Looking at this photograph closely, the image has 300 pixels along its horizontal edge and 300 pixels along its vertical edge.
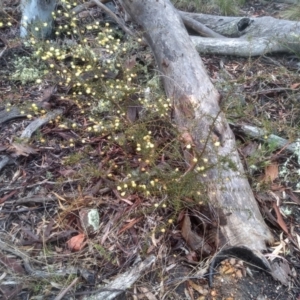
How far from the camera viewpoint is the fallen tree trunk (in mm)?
3992

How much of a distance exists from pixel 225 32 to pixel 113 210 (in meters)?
2.64

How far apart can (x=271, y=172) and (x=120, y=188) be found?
1.05 m

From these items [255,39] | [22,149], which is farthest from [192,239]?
[255,39]

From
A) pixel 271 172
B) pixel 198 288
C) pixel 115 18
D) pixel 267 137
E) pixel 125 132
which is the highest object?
pixel 115 18

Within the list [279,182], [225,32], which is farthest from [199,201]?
[225,32]

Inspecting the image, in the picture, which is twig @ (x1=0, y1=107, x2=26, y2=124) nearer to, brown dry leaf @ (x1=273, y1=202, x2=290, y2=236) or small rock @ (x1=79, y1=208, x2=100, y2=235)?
small rock @ (x1=79, y1=208, x2=100, y2=235)

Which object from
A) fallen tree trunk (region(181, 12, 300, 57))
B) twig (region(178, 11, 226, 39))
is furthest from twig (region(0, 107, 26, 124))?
twig (region(178, 11, 226, 39))

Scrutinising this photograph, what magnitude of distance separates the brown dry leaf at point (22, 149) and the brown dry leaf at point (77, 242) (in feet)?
2.52

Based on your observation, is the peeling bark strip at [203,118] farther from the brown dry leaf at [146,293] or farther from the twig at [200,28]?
the twig at [200,28]

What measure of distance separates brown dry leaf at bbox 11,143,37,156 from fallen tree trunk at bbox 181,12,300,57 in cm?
192

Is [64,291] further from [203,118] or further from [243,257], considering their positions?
[203,118]

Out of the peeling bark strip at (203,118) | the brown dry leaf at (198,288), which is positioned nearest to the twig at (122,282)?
the brown dry leaf at (198,288)

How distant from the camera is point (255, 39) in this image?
407 cm

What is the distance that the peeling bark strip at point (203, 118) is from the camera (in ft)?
8.11
